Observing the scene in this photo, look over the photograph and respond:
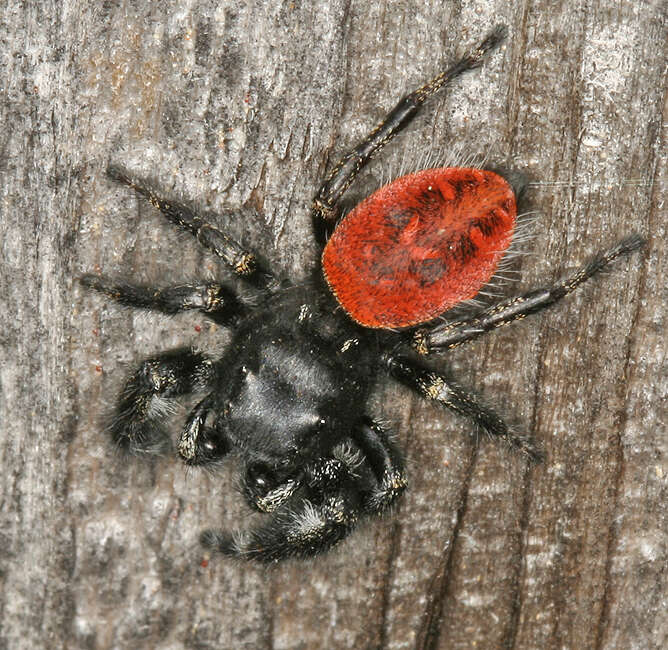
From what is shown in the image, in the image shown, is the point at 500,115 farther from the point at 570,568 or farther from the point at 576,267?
the point at 570,568

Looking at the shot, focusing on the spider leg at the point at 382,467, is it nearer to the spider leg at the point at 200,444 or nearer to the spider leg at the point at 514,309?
the spider leg at the point at 514,309

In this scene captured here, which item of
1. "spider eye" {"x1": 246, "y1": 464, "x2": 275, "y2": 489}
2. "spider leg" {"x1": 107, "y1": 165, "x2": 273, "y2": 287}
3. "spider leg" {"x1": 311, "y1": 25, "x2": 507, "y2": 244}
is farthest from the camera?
"spider eye" {"x1": 246, "y1": 464, "x2": 275, "y2": 489}

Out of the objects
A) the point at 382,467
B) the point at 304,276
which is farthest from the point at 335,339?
the point at 382,467

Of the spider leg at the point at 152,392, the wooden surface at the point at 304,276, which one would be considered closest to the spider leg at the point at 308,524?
the wooden surface at the point at 304,276

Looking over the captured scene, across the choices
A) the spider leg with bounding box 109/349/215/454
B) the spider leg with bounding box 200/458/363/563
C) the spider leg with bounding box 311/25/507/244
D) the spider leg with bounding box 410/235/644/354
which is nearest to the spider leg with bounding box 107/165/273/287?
the spider leg with bounding box 311/25/507/244

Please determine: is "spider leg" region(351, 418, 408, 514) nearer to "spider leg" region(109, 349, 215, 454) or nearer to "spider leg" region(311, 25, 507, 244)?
"spider leg" region(109, 349, 215, 454)
